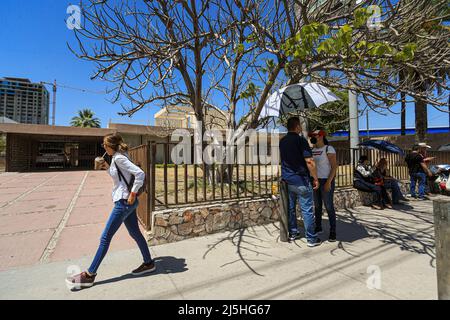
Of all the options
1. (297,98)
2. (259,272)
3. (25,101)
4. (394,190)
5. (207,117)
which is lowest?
(259,272)

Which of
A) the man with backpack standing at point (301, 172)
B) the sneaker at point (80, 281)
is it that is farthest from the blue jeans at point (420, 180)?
the sneaker at point (80, 281)

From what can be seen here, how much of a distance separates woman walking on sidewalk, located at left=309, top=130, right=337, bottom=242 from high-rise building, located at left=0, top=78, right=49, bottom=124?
4557 cm

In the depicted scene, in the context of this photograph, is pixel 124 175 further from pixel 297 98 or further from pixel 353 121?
pixel 353 121

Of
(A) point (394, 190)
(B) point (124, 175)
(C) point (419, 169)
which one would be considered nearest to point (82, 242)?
(B) point (124, 175)

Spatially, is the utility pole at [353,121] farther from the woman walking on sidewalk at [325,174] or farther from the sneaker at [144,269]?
the sneaker at [144,269]

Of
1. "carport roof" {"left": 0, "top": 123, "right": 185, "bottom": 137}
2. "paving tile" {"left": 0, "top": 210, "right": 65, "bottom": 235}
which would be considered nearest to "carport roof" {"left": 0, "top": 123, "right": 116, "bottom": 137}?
"carport roof" {"left": 0, "top": 123, "right": 185, "bottom": 137}

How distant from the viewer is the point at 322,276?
2.83 metres

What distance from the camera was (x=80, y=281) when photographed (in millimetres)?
2605

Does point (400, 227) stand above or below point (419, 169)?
below

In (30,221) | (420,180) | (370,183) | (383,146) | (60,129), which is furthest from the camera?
(60,129)

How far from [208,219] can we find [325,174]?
2151 mm

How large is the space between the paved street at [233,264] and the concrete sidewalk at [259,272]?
0.01 metres

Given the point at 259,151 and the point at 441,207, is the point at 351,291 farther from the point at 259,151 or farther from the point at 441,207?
the point at 259,151
